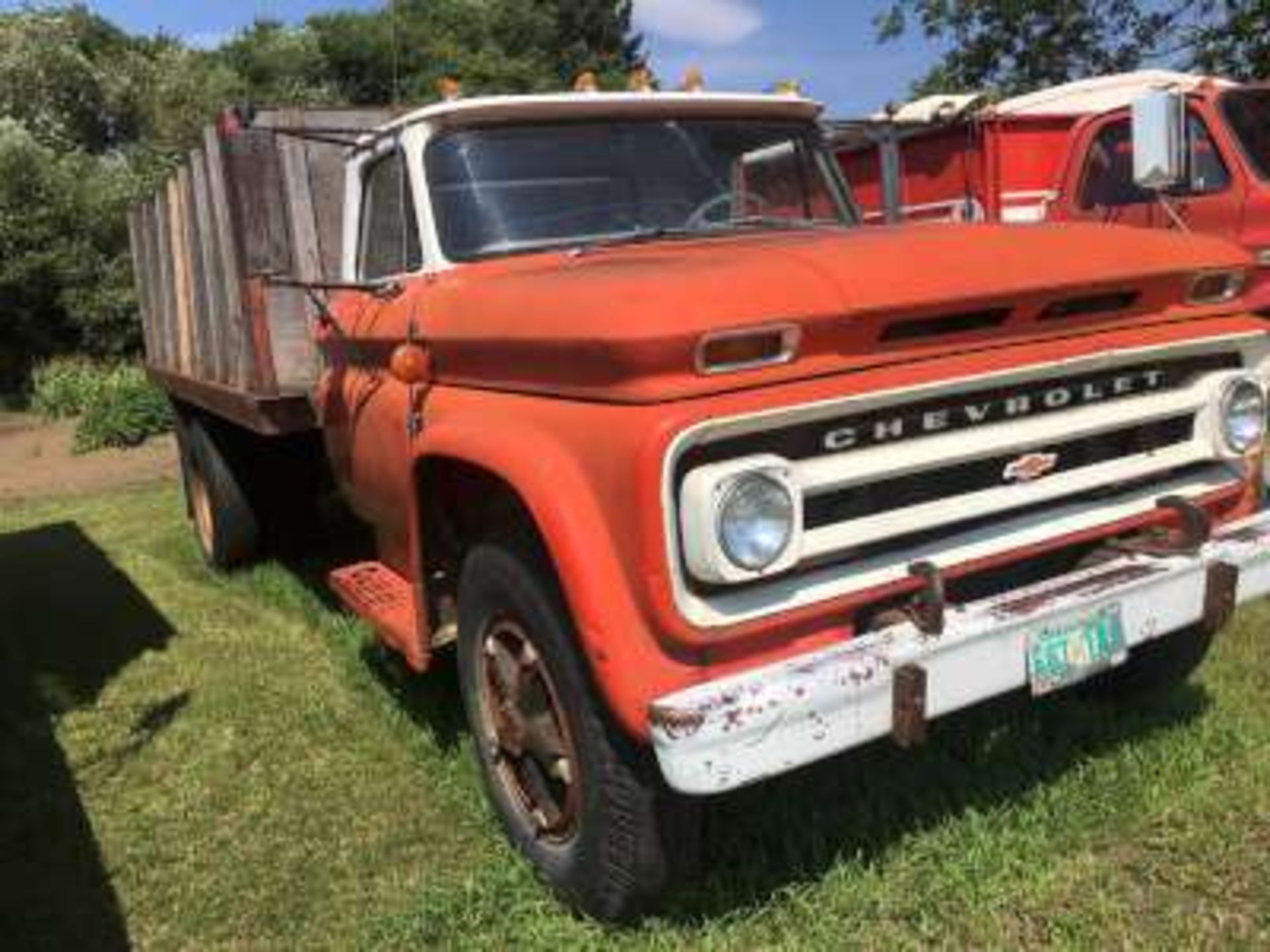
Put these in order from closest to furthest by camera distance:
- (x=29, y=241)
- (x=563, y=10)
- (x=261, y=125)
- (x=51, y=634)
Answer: (x=261, y=125) < (x=51, y=634) < (x=29, y=241) < (x=563, y=10)

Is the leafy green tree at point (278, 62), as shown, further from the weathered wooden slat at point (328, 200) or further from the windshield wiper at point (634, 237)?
the windshield wiper at point (634, 237)

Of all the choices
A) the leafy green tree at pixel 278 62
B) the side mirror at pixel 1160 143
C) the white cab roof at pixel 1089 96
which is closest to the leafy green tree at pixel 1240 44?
the white cab roof at pixel 1089 96

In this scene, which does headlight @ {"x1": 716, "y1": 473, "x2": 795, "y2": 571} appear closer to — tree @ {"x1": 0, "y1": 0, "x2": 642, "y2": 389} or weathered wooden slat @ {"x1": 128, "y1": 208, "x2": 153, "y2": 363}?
tree @ {"x1": 0, "y1": 0, "x2": 642, "y2": 389}

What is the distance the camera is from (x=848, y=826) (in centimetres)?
385

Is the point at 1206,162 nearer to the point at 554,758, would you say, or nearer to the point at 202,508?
the point at 202,508

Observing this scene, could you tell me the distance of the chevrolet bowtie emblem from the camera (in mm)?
3295

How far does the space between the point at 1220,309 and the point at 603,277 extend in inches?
65.8

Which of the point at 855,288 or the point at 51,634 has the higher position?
the point at 855,288

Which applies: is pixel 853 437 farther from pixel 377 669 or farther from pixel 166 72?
pixel 166 72

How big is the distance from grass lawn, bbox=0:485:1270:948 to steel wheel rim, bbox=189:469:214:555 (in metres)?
2.03

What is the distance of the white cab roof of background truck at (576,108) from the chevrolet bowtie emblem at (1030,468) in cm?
179

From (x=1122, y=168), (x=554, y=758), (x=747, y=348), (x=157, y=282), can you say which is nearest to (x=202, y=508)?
(x=157, y=282)

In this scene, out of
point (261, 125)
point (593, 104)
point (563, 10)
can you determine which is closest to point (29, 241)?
point (261, 125)

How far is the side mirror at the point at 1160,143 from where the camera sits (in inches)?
212
